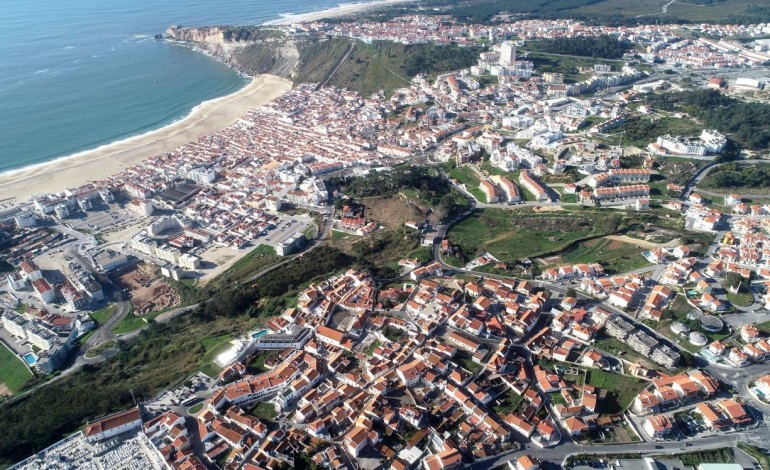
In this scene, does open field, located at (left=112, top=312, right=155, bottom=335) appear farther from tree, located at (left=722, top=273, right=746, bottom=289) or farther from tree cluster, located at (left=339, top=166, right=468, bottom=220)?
tree, located at (left=722, top=273, right=746, bottom=289)

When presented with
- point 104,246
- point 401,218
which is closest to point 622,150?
point 401,218

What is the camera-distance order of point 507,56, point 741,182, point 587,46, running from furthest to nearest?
point 587,46 → point 507,56 → point 741,182

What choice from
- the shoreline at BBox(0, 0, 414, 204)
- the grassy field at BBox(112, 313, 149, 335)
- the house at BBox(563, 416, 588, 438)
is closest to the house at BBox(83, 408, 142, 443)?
the grassy field at BBox(112, 313, 149, 335)

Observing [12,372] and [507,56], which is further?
[507,56]

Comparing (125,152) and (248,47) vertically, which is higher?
(248,47)

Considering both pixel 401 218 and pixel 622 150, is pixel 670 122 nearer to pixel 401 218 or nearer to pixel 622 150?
pixel 622 150

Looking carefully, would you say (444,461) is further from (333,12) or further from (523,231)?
(333,12)

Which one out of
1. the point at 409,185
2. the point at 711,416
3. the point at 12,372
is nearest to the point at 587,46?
the point at 409,185
